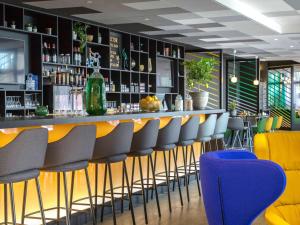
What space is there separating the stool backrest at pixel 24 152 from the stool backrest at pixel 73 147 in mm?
265

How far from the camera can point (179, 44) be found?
13.7 metres

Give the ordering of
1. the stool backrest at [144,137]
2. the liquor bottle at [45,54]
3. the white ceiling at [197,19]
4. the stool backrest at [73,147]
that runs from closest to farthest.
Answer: the stool backrest at [73,147] < the stool backrest at [144,137] < the white ceiling at [197,19] < the liquor bottle at [45,54]

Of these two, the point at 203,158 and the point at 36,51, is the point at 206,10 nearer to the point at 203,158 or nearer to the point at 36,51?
the point at 36,51

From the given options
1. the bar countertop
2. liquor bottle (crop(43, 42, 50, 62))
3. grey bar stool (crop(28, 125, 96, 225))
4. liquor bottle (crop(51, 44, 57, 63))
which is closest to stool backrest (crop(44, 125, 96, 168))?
grey bar stool (crop(28, 125, 96, 225))

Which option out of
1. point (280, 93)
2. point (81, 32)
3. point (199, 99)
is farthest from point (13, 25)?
point (280, 93)

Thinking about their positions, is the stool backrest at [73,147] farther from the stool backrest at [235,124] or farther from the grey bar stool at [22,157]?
the stool backrest at [235,124]

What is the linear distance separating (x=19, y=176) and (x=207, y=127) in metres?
3.84

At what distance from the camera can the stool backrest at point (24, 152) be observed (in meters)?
3.60

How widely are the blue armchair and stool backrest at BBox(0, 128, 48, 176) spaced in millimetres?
1595

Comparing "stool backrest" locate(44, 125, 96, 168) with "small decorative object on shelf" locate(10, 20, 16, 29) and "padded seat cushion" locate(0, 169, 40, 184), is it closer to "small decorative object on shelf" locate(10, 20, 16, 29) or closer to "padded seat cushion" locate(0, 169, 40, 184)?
"padded seat cushion" locate(0, 169, 40, 184)

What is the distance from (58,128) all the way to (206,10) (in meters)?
4.34

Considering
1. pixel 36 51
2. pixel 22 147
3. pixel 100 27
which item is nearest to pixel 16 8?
pixel 36 51

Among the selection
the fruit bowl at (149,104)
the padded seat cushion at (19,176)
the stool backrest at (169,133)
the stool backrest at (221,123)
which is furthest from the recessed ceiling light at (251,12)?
the padded seat cushion at (19,176)

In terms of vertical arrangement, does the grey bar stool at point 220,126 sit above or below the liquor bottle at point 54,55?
below
